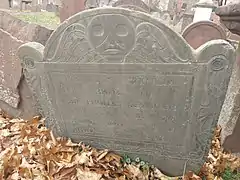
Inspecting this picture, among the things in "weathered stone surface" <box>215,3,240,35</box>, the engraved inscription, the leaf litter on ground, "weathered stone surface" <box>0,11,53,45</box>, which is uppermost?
"weathered stone surface" <box>215,3,240,35</box>

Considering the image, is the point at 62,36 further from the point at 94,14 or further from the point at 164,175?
the point at 164,175

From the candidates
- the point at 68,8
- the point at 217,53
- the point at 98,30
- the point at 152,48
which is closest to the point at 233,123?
the point at 217,53

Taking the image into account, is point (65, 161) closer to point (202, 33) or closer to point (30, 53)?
point (30, 53)

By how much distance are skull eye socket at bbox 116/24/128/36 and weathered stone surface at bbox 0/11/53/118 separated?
1.09 m

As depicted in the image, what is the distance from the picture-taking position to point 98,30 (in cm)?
204

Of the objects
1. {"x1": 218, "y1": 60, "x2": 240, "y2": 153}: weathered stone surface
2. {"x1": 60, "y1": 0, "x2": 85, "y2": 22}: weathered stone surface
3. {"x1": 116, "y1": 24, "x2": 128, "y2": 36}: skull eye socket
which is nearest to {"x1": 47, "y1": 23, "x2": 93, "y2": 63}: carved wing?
{"x1": 116, "y1": 24, "x2": 128, "y2": 36}: skull eye socket

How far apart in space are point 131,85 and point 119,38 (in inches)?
15.8

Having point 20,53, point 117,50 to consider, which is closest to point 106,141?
point 117,50

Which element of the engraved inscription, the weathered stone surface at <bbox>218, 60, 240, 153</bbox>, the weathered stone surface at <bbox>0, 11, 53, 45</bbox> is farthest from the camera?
the weathered stone surface at <bbox>0, 11, 53, 45</bbox>

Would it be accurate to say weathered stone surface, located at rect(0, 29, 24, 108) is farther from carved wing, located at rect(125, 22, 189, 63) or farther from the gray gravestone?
carved wing, located at rect(125, 22, 189, 63)

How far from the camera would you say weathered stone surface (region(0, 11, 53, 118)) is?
2.81 metres

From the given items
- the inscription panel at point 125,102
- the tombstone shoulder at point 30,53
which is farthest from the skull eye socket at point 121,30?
the tombstone shoulder at point 30,53

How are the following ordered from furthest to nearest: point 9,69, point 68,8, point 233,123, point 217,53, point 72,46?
1. point 68,8
2. point 9,69
3. point 233,123
4. point 72,46
5. point 217,53

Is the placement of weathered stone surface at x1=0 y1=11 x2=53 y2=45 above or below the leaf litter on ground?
above
